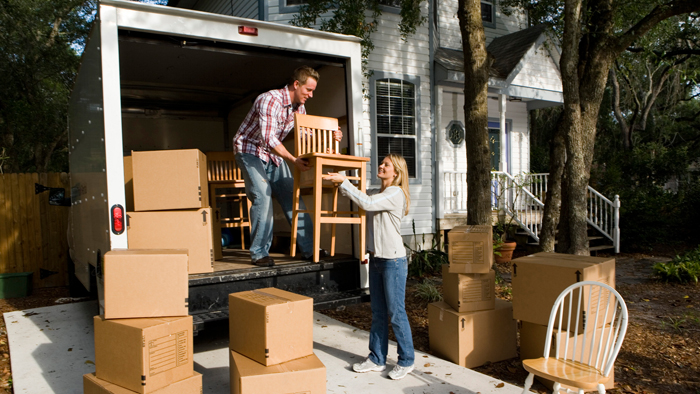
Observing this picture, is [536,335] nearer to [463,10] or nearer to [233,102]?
[463,10]

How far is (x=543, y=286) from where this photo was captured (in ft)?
11.4

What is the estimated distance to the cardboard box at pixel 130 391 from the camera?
8.78ft

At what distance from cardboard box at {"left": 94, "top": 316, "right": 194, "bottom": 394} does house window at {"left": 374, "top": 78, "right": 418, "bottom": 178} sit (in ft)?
23.5

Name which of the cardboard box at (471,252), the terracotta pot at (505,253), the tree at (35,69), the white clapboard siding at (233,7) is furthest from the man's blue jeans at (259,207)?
the tree at (35,69)

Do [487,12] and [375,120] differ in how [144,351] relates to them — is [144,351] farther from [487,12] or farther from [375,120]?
[487,12]

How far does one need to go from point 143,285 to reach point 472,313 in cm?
241

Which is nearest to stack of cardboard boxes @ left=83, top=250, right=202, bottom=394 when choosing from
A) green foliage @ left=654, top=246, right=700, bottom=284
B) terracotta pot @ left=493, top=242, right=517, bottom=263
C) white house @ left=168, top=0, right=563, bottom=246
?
white house @ left=168, top=0, right=563, bottom=246

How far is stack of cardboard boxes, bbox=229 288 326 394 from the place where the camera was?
268 cm

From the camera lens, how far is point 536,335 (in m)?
3.60

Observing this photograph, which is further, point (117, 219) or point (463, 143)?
point (463, 143)

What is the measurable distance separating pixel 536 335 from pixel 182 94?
5670 millimetres

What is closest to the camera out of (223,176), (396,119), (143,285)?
(143,285)

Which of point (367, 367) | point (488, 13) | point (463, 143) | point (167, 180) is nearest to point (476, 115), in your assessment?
point (367, 367)

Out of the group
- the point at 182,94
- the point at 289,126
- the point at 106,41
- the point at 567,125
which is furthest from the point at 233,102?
the point at 567,125
